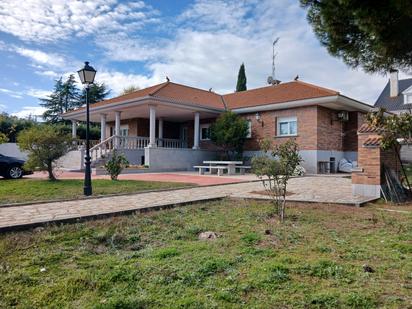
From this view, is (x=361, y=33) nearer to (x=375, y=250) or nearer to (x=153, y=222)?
(x=375, y=250)

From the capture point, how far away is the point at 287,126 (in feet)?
61.4

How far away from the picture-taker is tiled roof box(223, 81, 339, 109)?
17.6 m

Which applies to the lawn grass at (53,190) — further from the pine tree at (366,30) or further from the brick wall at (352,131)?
the brick wall at (352,131)

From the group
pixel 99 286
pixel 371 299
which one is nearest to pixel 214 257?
pixel 99 286

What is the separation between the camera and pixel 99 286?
288 cm

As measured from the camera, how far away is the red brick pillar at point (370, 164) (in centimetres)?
796

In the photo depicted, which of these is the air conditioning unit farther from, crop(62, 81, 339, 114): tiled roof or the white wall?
the white wall

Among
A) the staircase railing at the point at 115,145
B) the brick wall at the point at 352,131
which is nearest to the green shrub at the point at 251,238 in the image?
the staircase railing at the point at 115,145

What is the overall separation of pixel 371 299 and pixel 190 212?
13.7 ft

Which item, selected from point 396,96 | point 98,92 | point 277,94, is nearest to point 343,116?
point 277,94

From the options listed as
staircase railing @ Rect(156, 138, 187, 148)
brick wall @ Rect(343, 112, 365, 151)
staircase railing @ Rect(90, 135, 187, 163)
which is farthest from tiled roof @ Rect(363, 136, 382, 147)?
staircase railing @ Rect(156, 138, 187, 148)

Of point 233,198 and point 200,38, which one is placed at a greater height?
point 200,38

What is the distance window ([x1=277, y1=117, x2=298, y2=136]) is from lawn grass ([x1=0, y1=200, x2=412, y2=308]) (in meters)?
13.1

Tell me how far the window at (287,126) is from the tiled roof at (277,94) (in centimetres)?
126
